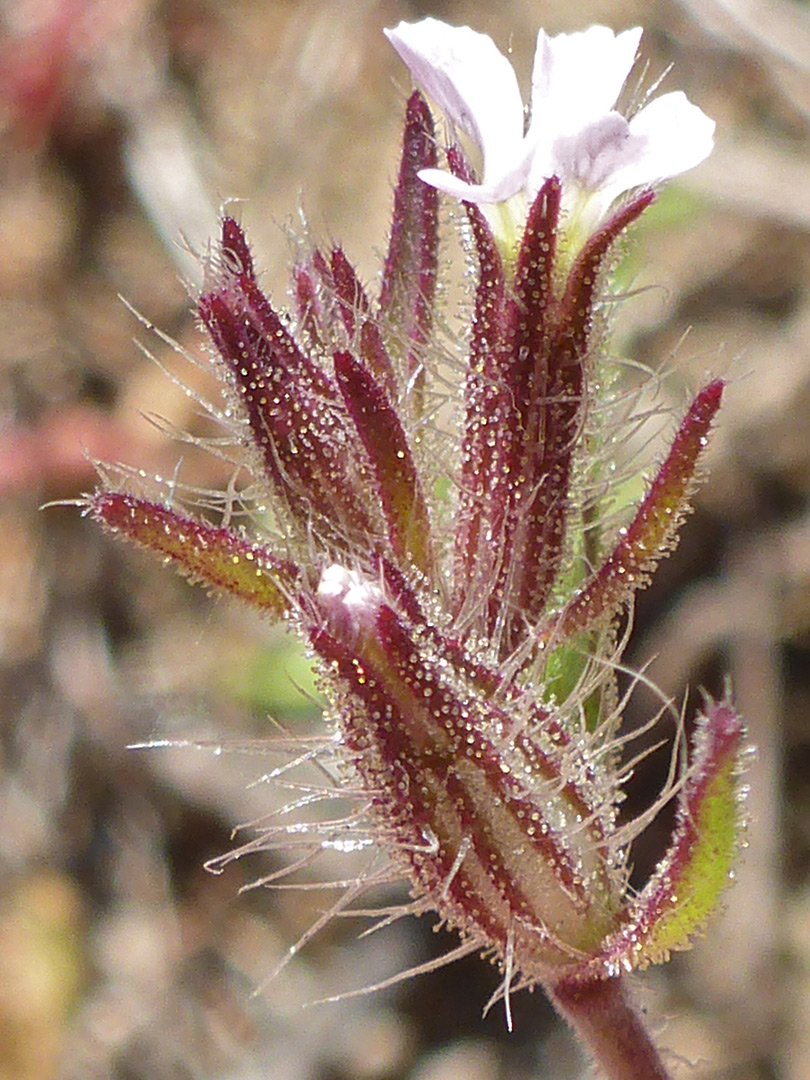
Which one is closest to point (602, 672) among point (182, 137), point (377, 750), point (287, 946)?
point (377, 750)

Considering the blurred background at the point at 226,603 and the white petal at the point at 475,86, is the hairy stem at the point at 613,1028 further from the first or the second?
the blurred background at the point at 226,603

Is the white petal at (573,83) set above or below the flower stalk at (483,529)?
above

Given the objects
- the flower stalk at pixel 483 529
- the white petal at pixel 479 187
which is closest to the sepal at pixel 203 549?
the flower stalk at pixel 483 529

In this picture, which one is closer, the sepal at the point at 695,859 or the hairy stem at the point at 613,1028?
the sepal at the point at 695,859

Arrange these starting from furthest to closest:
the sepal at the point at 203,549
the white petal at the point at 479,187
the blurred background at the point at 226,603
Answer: the blurred background at the point at 226,603 → the sepal at the point at 203,549 → the white petal at the point at 479,187

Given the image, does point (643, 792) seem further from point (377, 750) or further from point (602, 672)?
point (377, 750)

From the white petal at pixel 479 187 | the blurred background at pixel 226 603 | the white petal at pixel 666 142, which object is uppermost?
the white petal at pixel 666 142

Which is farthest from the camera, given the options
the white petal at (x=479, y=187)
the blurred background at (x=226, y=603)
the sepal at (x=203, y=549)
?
the blurred background at (x=226, y=603)
